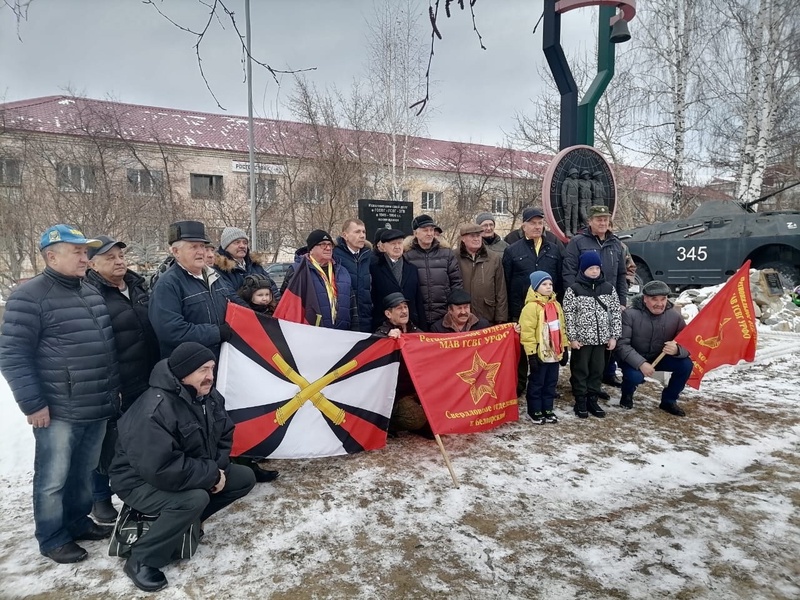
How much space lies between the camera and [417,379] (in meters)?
4.06

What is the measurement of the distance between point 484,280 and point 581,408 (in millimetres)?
1616

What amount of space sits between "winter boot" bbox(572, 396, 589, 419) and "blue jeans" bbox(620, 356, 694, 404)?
1.95 ft

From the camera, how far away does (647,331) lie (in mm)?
5051

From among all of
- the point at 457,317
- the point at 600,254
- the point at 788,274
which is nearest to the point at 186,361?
the point at 457,317

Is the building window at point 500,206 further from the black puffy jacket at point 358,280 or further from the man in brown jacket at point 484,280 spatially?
the black puffy jacket at point 358,280

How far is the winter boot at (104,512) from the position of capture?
10.1 feet

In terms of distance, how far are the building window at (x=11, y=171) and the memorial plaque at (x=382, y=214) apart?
1322 cm

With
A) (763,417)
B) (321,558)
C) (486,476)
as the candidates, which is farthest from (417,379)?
(763,417)

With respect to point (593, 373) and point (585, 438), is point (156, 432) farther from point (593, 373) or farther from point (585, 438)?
point (593, 373)

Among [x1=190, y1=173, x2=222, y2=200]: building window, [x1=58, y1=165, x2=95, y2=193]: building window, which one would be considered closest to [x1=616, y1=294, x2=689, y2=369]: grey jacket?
[x1=58, y1=165, x2=95, y2=193]: building window

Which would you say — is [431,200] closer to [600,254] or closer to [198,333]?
[600,254]

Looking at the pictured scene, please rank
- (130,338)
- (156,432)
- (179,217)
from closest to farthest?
(156,432)
(130,338)
(179,217)

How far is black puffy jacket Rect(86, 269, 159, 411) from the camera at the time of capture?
3047 mm

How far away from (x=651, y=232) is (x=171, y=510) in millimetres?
14643
